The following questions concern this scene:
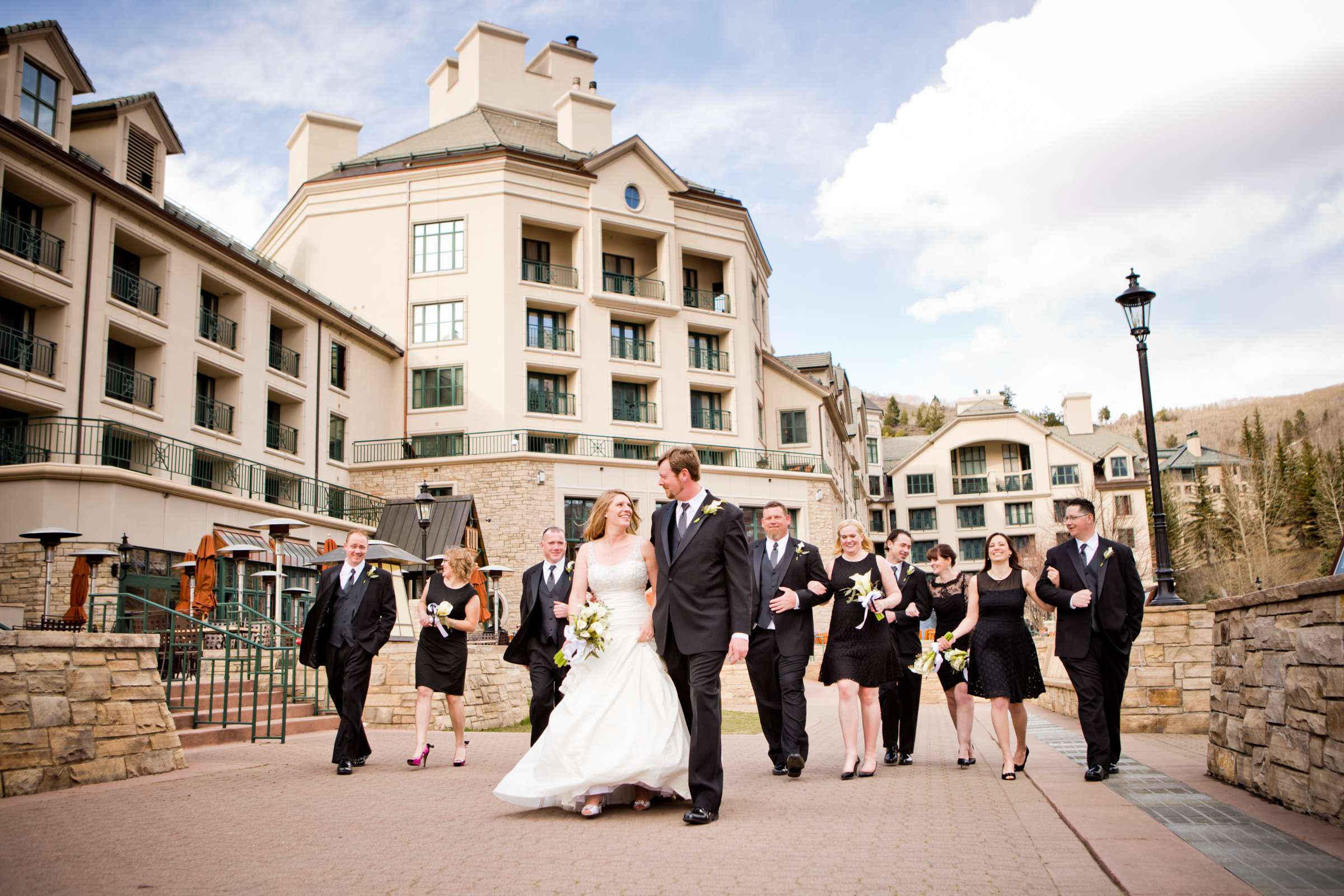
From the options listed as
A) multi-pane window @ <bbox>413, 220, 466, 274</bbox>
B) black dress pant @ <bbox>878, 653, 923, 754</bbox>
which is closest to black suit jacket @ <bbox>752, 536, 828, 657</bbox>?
black dress pant @ <bbox>878, 653, 923, 754</bbox>

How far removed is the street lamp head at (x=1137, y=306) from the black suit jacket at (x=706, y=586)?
30.0 ft

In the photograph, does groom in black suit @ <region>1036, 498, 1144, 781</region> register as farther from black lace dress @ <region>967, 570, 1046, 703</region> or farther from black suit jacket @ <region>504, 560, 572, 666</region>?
black suit jacket @ <region>504, 560, 572, 666</region>

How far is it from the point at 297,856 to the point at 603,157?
4448 centimetres

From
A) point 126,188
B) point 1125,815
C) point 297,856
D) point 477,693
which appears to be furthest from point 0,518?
point 1125,815

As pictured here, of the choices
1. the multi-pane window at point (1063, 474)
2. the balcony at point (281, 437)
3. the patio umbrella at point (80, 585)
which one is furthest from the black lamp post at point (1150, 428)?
the multi-pane window at point (1063, 474)

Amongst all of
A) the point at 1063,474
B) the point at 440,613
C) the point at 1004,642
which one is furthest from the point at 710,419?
the point at 1063,474

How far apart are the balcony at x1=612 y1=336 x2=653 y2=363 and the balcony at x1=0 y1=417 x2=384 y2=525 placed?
13.2m

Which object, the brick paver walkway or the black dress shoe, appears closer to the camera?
the brick paver walkway

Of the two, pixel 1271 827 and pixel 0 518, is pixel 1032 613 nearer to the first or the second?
pixel 0 518

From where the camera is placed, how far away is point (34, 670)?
7.82 meters

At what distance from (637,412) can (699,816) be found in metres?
42.0

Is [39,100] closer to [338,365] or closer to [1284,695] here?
[338,365]

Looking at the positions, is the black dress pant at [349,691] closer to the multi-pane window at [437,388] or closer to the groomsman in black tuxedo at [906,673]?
the groomsman in black tuxedo at [906,673]

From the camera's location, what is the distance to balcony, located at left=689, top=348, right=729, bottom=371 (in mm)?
49656
